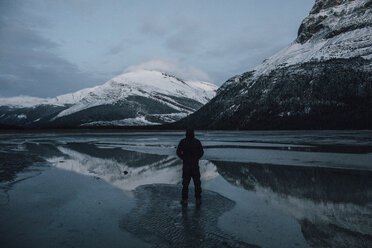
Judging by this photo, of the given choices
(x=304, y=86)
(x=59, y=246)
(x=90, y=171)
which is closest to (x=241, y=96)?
(x=304, y=86)

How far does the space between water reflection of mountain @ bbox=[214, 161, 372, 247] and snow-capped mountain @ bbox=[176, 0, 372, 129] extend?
369ft

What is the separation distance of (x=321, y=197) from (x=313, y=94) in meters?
152

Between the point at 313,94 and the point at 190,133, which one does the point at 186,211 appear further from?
the point at 313,94

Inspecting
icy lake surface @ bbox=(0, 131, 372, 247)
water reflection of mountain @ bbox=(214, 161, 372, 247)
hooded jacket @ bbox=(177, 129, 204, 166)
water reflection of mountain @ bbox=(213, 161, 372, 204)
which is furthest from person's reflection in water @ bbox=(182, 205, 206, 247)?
water reflection of mountain @ bbox=(213, 161, 372, 204)

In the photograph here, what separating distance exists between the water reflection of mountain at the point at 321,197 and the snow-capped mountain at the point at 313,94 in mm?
112511

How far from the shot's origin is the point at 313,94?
14938 cm

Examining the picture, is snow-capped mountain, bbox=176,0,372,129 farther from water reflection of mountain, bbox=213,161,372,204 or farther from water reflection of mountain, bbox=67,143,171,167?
water reflection of mountain, bbox=213,161,372,204

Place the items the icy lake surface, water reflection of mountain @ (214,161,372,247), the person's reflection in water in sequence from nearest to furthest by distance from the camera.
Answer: the person's reflection in water, the icy lake surface, water reflection of mountain @ (214,161,372,247)

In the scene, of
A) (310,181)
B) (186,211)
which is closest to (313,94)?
(310,181)

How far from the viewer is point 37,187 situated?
45.6 feet

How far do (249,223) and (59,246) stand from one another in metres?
5.01

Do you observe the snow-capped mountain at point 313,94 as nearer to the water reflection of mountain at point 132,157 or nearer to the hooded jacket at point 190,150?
the water reflection of mountain at point 132,157

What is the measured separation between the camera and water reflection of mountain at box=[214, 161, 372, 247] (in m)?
7.34

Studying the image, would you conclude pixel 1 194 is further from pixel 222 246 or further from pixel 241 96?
pixel 241 96
